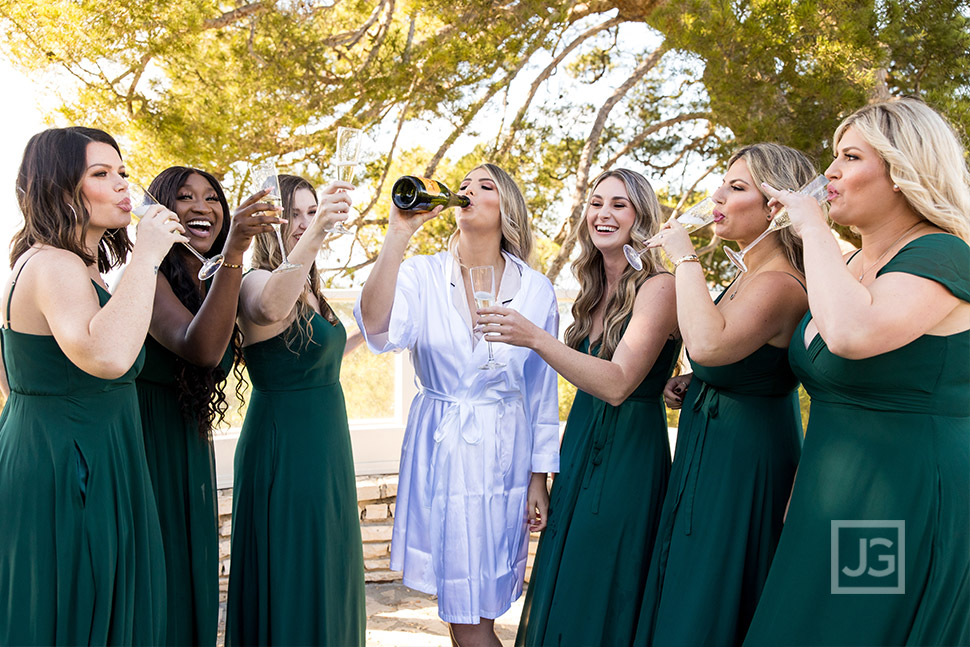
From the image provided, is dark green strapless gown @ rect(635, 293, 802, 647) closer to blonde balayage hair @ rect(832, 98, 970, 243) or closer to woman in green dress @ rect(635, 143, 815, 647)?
woman in green dress @ rect(635, 143, 815, 647)

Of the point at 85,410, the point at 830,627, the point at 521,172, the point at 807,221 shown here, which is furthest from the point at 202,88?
the point at 830,627

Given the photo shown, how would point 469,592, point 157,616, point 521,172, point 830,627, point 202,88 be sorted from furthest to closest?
point 521,172 → point 202,88 → point 469,592 → point 157,616 → point 830,627

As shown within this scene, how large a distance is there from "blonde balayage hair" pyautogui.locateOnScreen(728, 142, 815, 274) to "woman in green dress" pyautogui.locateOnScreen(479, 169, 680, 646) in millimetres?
398

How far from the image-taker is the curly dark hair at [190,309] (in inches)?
108

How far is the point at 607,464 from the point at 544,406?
363mm

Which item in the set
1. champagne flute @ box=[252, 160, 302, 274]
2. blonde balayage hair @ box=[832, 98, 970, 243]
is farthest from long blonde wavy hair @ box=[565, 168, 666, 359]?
champagne flute @ box=[252, 160, 302, 274]

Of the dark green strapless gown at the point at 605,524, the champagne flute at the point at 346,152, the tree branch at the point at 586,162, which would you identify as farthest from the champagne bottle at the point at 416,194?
the tree branch at the point at 586,162

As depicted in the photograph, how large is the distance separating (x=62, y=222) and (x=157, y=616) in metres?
1.14

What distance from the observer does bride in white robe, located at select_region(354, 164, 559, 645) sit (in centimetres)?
281

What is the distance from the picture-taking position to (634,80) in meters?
7.77

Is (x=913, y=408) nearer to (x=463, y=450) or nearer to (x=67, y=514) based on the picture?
(x=463, y=450)

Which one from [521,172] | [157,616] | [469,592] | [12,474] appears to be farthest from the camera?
[521,172]

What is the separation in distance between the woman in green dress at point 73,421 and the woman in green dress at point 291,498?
509mm

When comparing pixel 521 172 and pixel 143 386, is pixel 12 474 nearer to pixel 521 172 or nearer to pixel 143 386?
pixel 143 386
